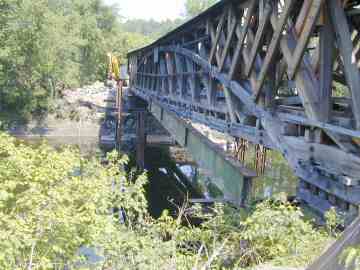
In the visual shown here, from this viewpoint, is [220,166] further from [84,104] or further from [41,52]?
[84,104]

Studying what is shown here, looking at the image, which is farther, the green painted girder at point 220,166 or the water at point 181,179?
the water at point 181,179

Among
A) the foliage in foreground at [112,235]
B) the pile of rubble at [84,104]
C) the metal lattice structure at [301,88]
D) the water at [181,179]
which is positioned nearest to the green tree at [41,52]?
the pile of rubble at [84,104]

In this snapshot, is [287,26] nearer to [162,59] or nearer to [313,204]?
[313,204]

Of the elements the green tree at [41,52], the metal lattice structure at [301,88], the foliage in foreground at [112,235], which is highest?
the green tree at [41,52]

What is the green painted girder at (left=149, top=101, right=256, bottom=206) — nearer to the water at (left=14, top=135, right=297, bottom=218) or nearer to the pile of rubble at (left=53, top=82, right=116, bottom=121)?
the water at (left=14, top=135, right=297, bottom=218)

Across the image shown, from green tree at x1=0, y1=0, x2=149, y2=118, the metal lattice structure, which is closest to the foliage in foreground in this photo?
the metal lattice structure

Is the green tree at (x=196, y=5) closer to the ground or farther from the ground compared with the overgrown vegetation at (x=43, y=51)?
farther from the ground

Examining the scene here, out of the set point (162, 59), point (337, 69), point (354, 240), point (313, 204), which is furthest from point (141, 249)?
point (162, 59)

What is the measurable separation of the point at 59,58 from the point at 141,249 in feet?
102

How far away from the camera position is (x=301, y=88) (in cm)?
551

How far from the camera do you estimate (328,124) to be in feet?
16.5

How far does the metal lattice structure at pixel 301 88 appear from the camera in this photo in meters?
4.84

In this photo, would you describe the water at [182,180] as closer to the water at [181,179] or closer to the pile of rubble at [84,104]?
the water at [181,179]

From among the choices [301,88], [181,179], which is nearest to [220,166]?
[301,88]
